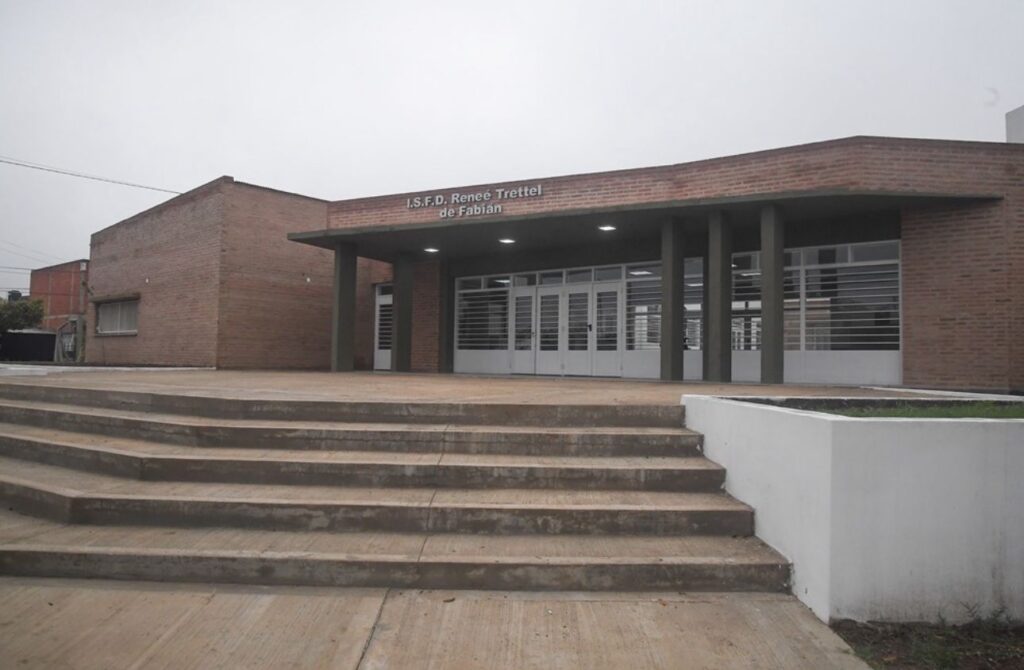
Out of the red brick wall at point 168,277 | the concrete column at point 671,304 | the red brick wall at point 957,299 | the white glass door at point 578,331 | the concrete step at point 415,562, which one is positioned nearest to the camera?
the concrete step at point 415,562

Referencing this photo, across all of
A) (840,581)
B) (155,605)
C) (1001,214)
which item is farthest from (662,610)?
(1001,214)

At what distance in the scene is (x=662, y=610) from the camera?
329 centimetres

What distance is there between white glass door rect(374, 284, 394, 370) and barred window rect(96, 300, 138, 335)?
7.96 meters

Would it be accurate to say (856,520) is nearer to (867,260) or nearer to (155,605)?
(155,605)

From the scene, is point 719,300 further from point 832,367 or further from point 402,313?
point 402,313

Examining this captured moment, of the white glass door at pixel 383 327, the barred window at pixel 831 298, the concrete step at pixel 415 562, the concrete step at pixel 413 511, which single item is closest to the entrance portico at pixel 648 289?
the barred window at pixel 831 298

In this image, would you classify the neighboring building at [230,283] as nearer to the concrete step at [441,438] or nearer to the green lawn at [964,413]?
the concrete step at [441,438]

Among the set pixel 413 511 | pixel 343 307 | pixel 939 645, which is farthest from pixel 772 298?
pixel 343 307

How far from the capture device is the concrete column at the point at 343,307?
14.5 m

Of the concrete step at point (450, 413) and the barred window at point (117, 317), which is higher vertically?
the barred window at point (117, 317)

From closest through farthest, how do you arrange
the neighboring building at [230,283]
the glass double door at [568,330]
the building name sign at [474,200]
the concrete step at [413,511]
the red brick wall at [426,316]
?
the concrete step at [413,511], the building name sign at [474,200], the glass double door at [568,330], the neighboring building at [230,283], the red brick wall at [426,316]

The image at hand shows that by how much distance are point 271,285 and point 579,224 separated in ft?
30.4

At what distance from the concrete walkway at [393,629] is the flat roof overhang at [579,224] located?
26.7 ft

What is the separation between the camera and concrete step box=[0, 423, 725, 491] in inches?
177
